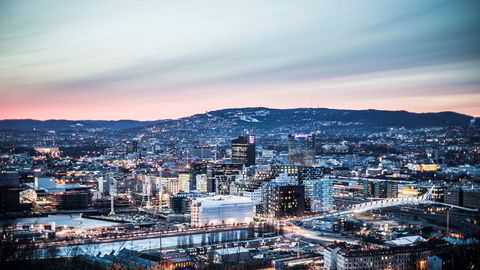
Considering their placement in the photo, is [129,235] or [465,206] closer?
[129,235]

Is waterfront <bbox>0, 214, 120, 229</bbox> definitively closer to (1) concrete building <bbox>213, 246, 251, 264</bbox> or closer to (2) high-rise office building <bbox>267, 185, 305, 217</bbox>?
(2) high-rise office building <bbox>267, 185, 305, 217</bbox>

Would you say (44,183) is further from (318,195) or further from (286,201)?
(318,195)

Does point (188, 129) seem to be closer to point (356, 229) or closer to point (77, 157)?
point (77, 157)

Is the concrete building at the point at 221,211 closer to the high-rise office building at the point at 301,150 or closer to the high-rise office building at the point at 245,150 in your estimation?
the high-rise office building at the point at 245,150

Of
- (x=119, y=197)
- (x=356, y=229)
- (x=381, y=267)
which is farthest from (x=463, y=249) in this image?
(x=119, y=197)

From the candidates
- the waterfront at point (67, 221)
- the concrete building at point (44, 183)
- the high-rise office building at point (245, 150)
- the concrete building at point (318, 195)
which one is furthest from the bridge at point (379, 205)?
the concrete building at point (44, 183)

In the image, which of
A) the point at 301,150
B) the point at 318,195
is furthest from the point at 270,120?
the point at 318,195
